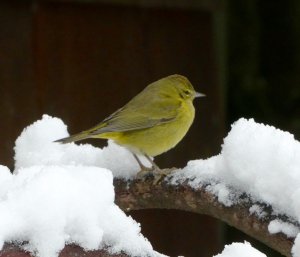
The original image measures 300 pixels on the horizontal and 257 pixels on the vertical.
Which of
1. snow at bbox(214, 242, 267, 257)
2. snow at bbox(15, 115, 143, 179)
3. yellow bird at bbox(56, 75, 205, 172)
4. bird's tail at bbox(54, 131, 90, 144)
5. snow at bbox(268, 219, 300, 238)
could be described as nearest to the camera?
snow at bbox(214, 242, 267, 257)

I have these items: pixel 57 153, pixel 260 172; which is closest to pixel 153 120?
pixel 57 153

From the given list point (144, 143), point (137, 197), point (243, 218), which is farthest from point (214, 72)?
point (243, 218)

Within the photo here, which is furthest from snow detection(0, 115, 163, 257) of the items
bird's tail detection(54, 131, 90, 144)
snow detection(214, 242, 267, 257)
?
bird's tail detection(54, 131, 90, 144)

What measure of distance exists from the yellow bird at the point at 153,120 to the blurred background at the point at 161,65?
800mm

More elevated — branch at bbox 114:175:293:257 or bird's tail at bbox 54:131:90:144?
bird's tail at bbox 54:131:90:144

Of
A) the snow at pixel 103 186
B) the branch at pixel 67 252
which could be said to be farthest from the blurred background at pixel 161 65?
the branch at pixel 67 252

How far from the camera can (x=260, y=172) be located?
1.93 meters

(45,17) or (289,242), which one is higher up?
(45,17)

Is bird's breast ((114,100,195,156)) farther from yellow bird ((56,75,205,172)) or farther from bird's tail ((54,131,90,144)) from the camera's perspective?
bird's tail ((54,131,90,144))

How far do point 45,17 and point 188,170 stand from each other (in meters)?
2.51

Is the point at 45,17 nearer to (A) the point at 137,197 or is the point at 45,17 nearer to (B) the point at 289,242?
(A) the point at 137,197

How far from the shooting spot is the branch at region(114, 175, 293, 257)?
6.21 feet

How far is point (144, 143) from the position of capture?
372 centimetres

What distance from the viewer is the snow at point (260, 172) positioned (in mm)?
1854
